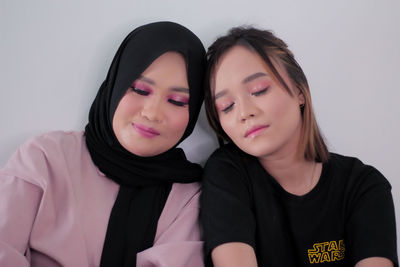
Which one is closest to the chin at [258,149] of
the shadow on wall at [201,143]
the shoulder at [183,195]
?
the shoulder at [183,195]

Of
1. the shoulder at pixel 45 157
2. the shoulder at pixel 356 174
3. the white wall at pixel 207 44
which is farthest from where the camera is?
the white wall at pixel 207 44

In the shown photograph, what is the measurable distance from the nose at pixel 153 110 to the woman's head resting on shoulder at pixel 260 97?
16 centimetres

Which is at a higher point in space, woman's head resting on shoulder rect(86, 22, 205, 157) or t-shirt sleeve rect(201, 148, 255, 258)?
woman's head resting on shoulder rect(86, 22, 205, 157)

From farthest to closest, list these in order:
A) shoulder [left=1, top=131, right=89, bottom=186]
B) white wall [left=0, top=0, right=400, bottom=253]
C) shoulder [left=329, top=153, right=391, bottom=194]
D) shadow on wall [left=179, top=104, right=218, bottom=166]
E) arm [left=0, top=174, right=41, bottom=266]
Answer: shadow on wall [left=179, top=104, right=218, bottom=166] → white wall [left=0, top=0, right=400, bottom=253] → shoulder [left=329, top=153, right=391, bottom=194] → shoulder [left=1, top=131, right=89, bottom=186] → arm [left=0, top=174, right=41, bottom=266]

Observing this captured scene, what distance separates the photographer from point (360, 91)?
A: 1279mm

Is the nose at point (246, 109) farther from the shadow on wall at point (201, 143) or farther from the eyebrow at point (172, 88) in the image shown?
the shadow on wall at point (201, 143)

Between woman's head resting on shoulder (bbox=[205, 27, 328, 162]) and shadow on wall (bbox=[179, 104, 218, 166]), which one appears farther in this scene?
shadow on wall (bbox=[179, 104, 218, 166])

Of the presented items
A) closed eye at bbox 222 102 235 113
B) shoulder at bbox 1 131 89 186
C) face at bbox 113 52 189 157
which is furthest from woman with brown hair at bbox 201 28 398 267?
shoulder at bbox 1 131 89 186

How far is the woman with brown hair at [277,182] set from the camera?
35.4 inches

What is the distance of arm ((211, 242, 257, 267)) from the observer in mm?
828

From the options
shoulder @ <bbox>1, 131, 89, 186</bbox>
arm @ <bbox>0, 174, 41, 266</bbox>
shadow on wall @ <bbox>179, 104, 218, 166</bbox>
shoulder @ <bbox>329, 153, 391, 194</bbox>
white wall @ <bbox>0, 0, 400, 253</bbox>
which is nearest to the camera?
arm @ <bbox>0, 174, 41, 266</bbox>

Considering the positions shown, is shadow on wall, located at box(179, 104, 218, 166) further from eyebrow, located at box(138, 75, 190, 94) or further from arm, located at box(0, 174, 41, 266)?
arm, located at box(0, 174, 41, 266)

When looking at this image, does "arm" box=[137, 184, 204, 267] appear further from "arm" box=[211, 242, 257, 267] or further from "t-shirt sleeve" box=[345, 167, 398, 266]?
"t-shirt sleeve" box=[345, 167, 398, 266]

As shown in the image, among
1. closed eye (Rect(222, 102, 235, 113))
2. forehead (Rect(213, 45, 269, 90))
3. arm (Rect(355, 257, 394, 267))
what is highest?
forehead (Rect(213, 45, 269, 90))
